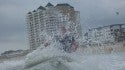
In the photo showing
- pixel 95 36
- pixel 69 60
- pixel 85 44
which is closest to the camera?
pixel 69 60

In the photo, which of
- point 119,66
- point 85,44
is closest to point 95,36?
point 85,44

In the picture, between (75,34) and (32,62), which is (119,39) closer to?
(75,34)

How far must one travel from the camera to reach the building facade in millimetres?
36844

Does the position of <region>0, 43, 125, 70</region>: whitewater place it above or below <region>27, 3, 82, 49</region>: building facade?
below

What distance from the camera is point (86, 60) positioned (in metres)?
20.3

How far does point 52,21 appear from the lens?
48094 millimetres

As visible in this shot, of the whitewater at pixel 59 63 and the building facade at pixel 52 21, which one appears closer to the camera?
the whitewater at pixel 59 63

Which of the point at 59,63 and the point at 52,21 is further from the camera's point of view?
the point at 52,21

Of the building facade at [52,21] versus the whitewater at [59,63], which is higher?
the building facade at [52,21]

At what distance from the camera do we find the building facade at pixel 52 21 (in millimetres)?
36844

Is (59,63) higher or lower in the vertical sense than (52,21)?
lower

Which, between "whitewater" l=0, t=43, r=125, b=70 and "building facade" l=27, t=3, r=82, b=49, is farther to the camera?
"building facade" l=27, t=3, r=82, b=49

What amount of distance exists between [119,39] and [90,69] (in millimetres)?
35709

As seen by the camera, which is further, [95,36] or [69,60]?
[95,36]
